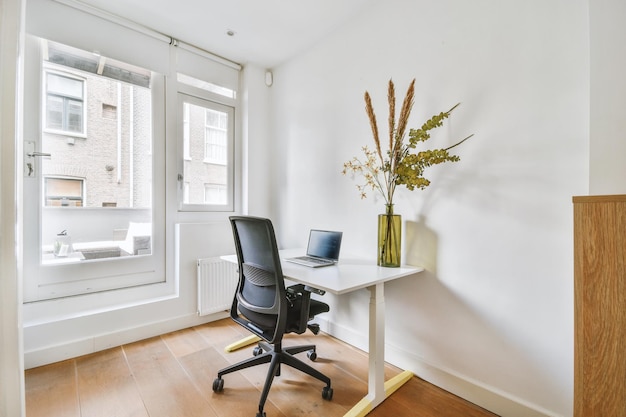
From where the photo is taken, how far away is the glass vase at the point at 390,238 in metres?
1.72

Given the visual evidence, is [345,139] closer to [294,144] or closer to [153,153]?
[294,144]

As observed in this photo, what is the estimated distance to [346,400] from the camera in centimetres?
154

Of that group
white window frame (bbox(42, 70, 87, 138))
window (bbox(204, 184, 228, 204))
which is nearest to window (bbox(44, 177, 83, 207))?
white window frame (bbox(42, 70, 87, 138))

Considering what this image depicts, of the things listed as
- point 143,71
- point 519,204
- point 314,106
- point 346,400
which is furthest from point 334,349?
point 143,71

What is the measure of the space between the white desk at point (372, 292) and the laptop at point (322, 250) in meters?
0.16

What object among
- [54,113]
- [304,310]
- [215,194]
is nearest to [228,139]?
[215,194]

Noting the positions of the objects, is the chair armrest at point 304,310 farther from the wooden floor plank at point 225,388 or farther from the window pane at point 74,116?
the window pane at point 74,116

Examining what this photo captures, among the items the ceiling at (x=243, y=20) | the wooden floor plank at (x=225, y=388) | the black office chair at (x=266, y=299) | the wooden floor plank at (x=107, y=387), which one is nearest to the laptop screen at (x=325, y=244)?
the black office chair at (x=266, y=299)

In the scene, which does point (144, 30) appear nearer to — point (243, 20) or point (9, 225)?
point (243, 20)

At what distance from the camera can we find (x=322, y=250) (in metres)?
1.97

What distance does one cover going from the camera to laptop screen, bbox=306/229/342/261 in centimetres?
190

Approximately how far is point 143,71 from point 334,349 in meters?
2.95

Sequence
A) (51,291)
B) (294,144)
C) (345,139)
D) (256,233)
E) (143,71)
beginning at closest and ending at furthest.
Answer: (256,233) → (51,291) → (345,139) → (143,71) → (294,144)

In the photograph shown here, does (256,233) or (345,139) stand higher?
(345,139)
